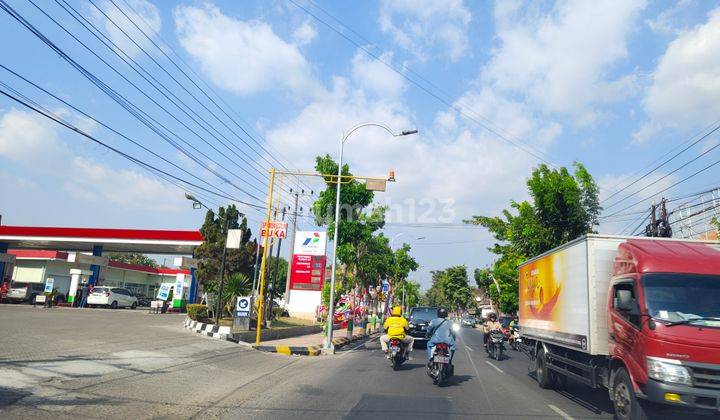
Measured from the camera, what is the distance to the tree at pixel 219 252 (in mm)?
30609

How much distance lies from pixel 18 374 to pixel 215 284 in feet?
69.6

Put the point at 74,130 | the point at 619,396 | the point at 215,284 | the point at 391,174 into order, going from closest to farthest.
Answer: the point at 619,396 → the point at 74,130 → the point at 391,174 → the point at 215,284

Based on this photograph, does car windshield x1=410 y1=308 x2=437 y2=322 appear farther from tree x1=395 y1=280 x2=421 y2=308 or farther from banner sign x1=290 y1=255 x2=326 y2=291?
tree x1=395 y1=280 x2=421 y2=308

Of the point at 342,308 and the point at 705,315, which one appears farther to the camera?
the point at 342,308

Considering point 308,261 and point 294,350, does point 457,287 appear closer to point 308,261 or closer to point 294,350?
point 308,261

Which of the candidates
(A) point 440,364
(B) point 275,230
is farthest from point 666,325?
(B) point 275,230

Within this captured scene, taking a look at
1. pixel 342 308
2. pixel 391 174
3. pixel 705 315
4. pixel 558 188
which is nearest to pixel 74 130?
pixel 391 174

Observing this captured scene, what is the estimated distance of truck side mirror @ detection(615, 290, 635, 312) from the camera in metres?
7.58

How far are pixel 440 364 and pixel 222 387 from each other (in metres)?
4.71

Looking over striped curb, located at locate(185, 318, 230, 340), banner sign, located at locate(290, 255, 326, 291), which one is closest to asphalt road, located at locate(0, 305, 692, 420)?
striped curb, located at locate(185, 318, 230, 340)

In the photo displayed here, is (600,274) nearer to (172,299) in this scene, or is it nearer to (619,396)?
(619,396)

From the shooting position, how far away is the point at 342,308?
39.3 meters

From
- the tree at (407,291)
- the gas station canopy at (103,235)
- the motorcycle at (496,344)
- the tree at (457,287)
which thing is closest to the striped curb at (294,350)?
the motorcycle at (496,344)

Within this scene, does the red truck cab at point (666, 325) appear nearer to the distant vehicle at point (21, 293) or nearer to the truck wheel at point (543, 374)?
the truck wheel at point (543, 374)
